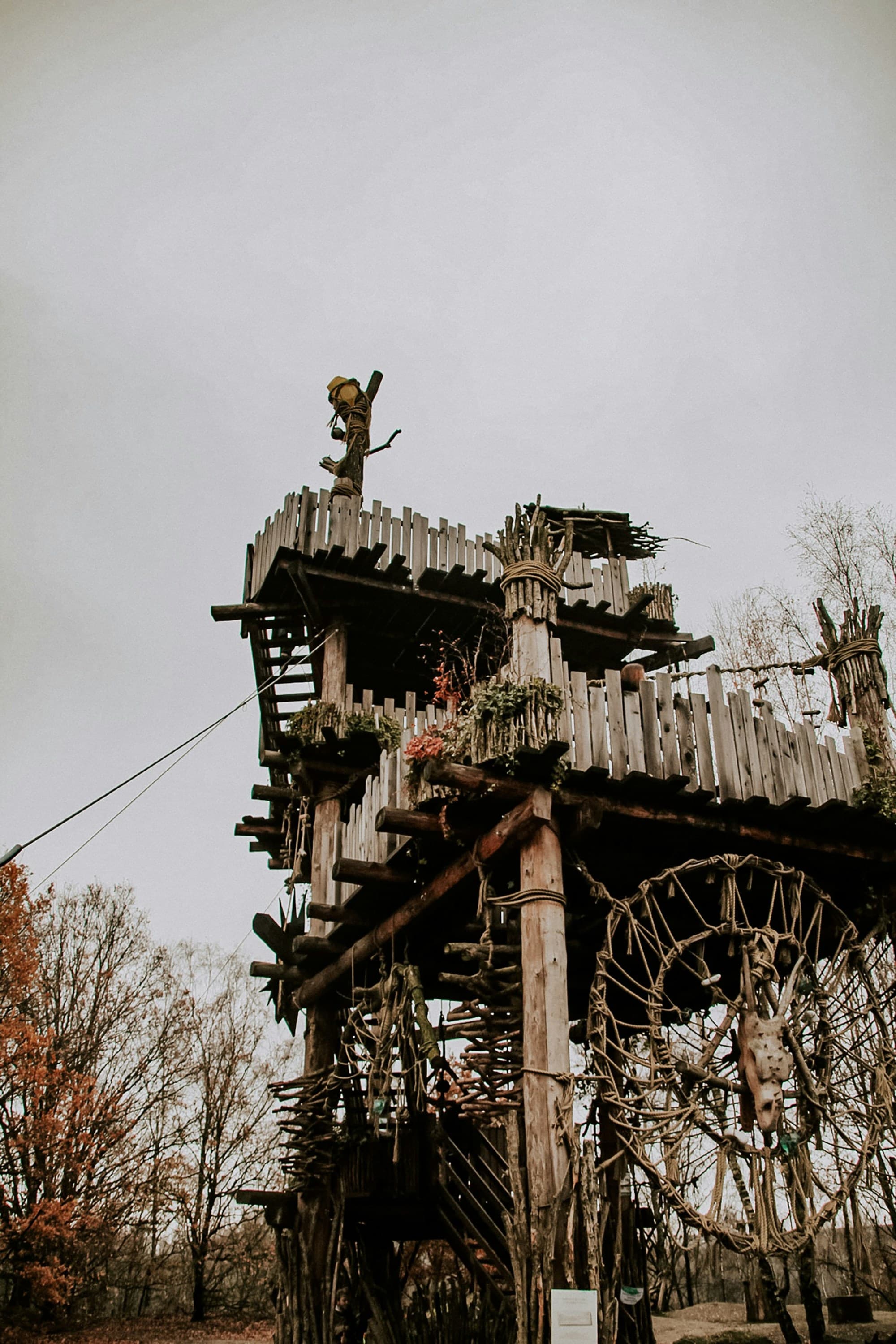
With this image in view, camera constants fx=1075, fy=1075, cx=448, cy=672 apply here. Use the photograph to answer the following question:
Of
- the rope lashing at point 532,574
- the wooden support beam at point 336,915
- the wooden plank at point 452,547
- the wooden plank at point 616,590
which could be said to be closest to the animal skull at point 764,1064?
the rope lashing at point 532,574

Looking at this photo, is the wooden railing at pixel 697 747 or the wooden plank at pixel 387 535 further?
the wooden plank at pixel 387 535

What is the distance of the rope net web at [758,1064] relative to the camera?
8.49 metres

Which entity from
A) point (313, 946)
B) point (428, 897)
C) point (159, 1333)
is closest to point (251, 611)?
point (313, 946)

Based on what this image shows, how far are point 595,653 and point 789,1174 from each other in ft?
32.1

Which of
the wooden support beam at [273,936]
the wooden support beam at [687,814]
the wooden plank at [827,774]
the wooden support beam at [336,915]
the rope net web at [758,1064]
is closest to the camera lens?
the rope net web at [758,1064]

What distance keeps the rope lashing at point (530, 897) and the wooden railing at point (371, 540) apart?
23.2 ft

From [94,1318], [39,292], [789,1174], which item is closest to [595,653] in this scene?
[789,1174]

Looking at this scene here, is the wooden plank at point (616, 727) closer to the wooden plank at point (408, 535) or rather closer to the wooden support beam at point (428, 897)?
the wooden support beam at point (428, 897)

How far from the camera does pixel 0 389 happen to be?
26.6 metres

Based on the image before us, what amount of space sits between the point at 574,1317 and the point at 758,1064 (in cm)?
278

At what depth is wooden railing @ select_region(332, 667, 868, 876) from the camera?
9656mm

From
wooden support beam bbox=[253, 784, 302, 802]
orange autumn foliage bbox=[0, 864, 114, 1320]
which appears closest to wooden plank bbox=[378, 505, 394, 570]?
wooden support beam bbox=[253, 784, 302, 802]

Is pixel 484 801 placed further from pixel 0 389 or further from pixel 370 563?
pixel 0 389

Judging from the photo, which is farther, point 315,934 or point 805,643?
point 805,643
